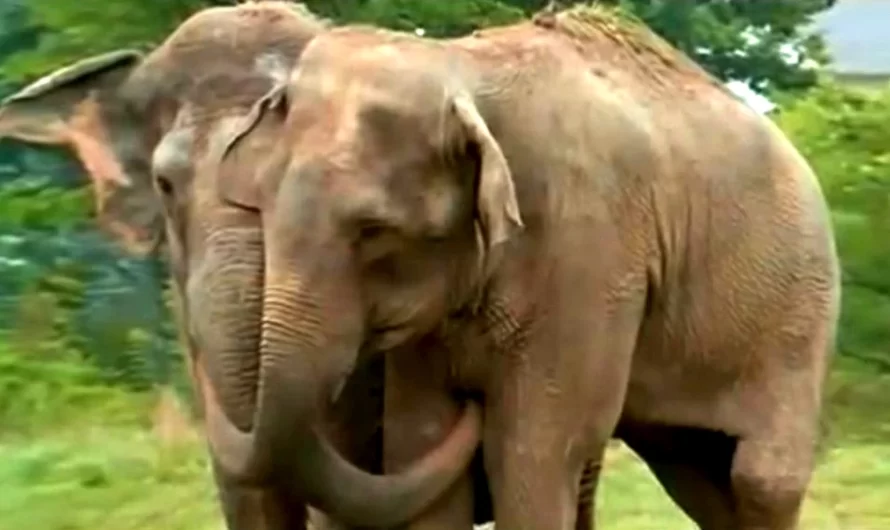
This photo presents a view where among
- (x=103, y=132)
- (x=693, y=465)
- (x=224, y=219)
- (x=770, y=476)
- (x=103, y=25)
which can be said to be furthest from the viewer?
(x=103, y=25)

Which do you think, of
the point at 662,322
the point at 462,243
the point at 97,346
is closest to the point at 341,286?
the point at 462,243

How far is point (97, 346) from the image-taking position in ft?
29.2

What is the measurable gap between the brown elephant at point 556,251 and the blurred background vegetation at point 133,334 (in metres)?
2.03

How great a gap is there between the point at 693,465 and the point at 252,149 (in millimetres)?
1493

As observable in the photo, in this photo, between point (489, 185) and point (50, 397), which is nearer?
point (489, 185)

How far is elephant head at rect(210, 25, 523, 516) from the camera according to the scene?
394cm

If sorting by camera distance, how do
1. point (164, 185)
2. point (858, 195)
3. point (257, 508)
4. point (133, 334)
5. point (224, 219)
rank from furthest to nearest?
point (858, 195)
point (133, 334)
point (257, 508)
point (164, 185)
point (224, 219)

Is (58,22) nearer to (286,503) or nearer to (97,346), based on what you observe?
(97,346)

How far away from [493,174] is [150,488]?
3531 millimetres

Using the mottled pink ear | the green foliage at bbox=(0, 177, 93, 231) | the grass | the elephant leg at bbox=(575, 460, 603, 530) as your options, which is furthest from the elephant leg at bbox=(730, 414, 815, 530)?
the green foliage at bbox=(0, 177, 93, 231)

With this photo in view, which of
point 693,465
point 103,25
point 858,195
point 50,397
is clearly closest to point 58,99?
point 693,465

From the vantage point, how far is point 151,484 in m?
7.35

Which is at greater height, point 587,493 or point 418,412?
point 418,412

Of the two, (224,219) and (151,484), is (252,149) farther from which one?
(151,484)
